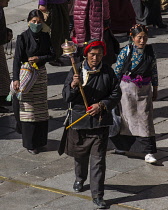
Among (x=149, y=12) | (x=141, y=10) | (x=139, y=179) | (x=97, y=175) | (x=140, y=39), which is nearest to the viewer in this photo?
(x=97, y=175)

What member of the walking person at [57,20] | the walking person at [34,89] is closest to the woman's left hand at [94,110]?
the walking person at [34,89]

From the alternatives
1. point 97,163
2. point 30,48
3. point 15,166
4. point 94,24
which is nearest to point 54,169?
point 15,166

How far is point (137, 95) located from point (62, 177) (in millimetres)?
1391

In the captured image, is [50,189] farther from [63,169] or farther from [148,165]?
[148,165]

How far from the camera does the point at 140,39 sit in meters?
8.31

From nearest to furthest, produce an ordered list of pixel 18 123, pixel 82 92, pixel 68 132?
pixel 82 92 < pixel 68 132 < pixel 18 123

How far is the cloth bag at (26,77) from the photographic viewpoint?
8.79 m

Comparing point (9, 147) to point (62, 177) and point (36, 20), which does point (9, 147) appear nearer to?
point (62, 177)

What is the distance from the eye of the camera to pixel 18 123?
950cm

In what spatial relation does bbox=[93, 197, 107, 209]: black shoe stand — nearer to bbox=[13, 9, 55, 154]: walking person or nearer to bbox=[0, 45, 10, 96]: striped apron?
bbox=[13, 9, 55, 154]: walking person

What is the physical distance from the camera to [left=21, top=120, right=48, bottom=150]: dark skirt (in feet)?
29.6

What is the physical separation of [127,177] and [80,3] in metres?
3.03

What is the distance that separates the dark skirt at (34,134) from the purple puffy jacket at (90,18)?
1521 mm

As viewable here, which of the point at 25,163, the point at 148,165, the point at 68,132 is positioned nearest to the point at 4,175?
the point at 25,163
